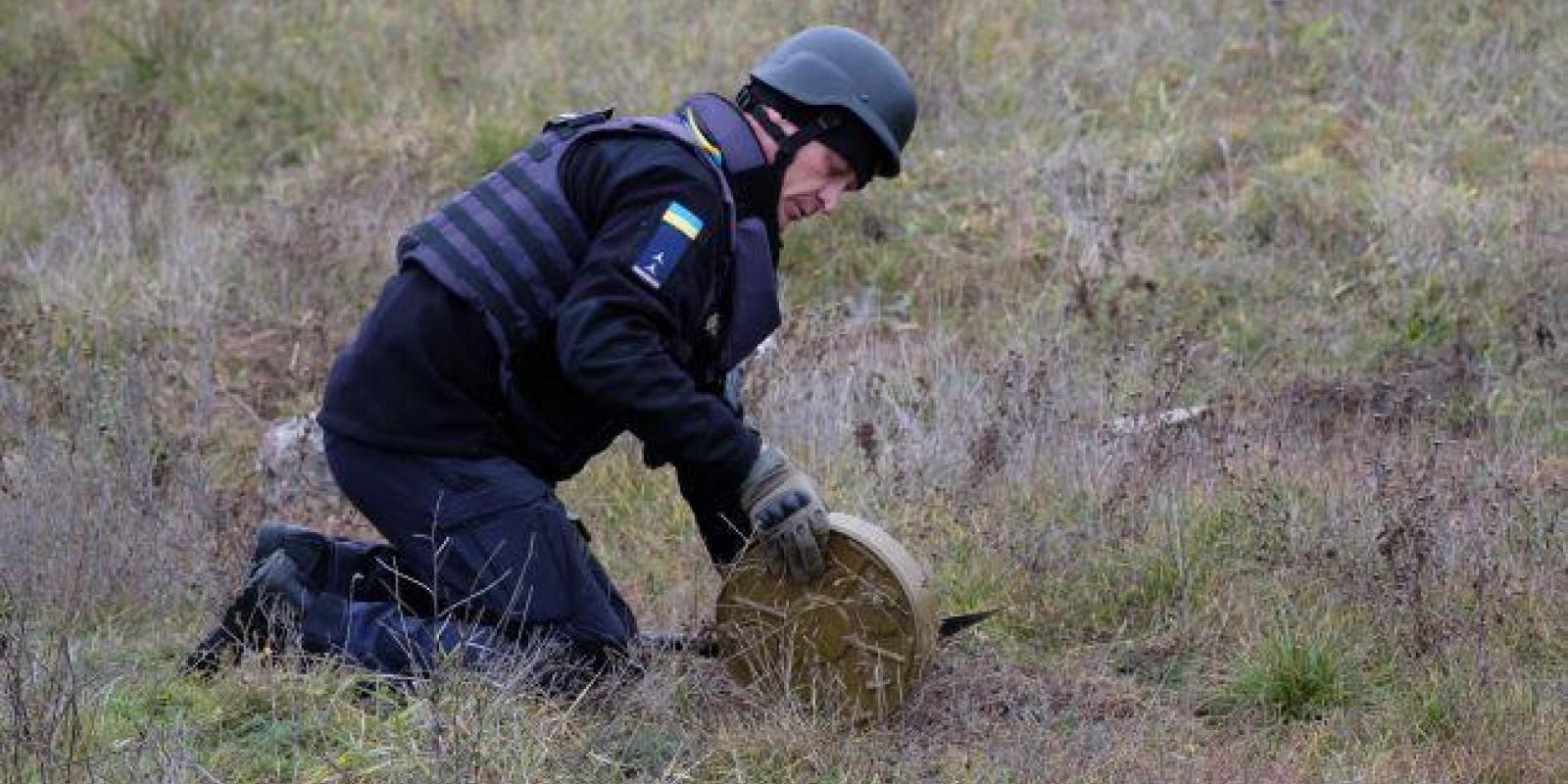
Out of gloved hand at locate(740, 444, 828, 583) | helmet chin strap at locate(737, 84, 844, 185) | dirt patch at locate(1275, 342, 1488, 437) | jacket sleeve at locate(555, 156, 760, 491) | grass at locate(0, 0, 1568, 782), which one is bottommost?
dirt patch at locate(1275, 342, 1488, 437)

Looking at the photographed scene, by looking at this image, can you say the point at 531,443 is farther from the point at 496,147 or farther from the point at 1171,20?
the point at 1171,20

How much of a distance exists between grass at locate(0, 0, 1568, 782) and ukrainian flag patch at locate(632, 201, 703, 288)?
0.90 metres

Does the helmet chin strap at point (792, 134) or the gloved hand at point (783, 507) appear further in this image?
the helmet chin strap at point (792, 134)

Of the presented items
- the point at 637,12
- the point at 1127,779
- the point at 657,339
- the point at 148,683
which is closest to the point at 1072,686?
the point at 1127,779

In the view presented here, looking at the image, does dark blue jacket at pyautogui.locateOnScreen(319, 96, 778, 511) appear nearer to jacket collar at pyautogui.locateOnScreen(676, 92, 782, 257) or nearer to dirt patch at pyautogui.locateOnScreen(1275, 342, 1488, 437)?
jacket collar at pyautogui.locateOnScreen(676, 92, 782, 257)

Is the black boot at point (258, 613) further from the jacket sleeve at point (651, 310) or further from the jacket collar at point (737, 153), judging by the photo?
the jacket collar at point (737, 153)

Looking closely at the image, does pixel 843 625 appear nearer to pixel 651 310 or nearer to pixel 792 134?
pixel 651 310

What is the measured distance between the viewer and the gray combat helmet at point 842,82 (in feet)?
14.6

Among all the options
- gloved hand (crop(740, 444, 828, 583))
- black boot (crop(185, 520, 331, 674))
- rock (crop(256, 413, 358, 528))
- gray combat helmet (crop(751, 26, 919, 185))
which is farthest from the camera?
rock (crop(256, 413, 358, 528))

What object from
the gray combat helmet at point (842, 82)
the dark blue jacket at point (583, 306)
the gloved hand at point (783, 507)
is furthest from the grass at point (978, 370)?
the gray combat helmet at point (842, 82)

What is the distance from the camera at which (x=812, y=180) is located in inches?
179

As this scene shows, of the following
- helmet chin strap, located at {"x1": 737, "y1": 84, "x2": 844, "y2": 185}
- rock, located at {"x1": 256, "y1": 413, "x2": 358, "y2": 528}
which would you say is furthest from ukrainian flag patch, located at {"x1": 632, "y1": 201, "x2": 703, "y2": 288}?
rock, located at {"x1": 256, "y1": 413, "x2": 358, "y2": 528}

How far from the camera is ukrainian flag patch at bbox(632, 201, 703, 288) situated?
4.18 metres

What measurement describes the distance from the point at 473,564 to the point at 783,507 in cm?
72
